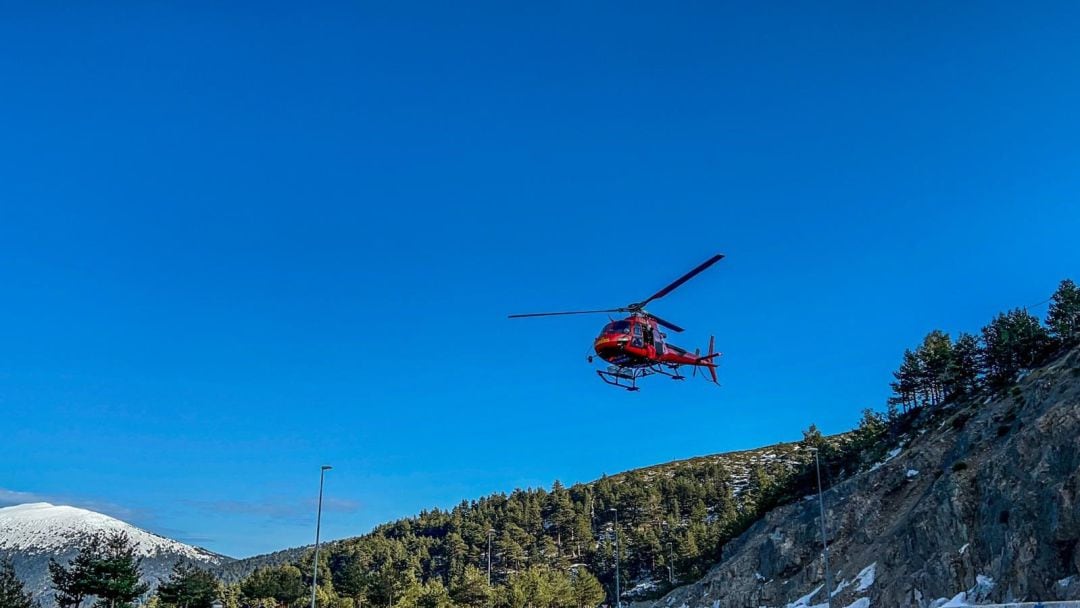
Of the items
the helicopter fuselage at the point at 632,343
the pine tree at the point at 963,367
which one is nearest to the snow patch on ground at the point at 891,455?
the pine tree at the point at 963,367

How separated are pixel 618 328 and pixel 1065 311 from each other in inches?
2503

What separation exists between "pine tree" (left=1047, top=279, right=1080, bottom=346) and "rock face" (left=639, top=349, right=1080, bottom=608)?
47.8 ft

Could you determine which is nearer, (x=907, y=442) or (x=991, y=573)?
(x=991, y=573)

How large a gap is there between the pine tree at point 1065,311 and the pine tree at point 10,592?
8943cm

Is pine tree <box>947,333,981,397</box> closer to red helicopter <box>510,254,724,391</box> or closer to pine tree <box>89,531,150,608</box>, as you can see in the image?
red helicopter <box>510,254,724,391</box>

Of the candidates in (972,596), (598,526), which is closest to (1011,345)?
→ (972,596)

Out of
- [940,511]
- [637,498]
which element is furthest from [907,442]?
[637,498]

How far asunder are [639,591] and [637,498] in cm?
3607

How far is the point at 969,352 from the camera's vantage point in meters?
78.9

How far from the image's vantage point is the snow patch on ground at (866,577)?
4742 centimetres

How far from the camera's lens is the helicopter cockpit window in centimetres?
3241

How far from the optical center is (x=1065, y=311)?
7375 cm

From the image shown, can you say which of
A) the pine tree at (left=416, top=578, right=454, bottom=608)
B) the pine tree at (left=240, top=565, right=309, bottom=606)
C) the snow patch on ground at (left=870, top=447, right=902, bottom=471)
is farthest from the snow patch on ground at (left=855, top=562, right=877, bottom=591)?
the pine tree at (left=240, top=565, right=309, bottom=606)

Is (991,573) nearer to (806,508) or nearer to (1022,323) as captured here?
(806,508)
